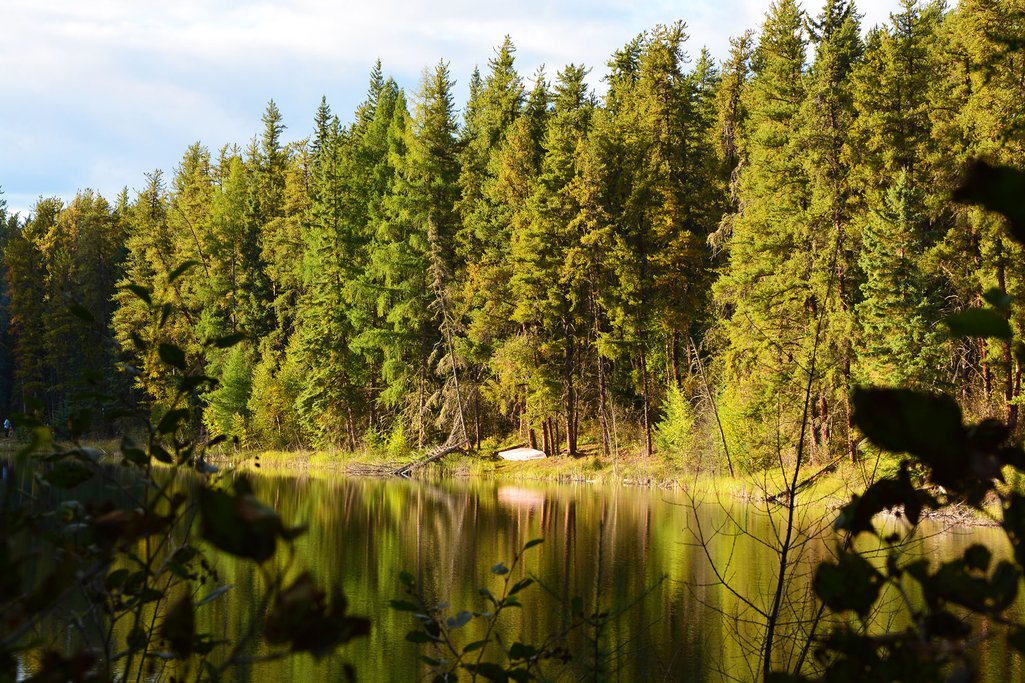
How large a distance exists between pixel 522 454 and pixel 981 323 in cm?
3071

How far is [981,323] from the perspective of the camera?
3.36ft

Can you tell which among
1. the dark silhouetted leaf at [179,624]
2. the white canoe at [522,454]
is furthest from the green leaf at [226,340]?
the white canoe at [522,454]

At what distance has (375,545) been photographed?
50.3 ft

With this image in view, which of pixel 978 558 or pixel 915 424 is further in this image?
pixel 978 558

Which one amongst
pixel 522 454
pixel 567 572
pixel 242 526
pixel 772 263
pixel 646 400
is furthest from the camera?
pixel 522 454

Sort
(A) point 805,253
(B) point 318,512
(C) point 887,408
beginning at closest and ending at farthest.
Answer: (C) point 887,408
(B) point 318,512
(A) point 805,253

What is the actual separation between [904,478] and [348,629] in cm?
69

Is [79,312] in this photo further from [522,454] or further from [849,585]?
[522,454]

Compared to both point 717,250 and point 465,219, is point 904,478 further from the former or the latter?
point 465,219

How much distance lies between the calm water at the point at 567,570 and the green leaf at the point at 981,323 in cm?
242

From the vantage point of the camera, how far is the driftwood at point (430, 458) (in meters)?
30.7

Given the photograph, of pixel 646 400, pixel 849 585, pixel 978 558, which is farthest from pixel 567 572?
pixel 646 400

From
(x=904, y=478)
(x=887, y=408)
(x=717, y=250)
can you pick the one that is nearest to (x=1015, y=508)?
(x=904, y=478)

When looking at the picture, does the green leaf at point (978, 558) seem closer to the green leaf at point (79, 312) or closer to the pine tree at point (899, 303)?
the green leaf at point (79, 312)
